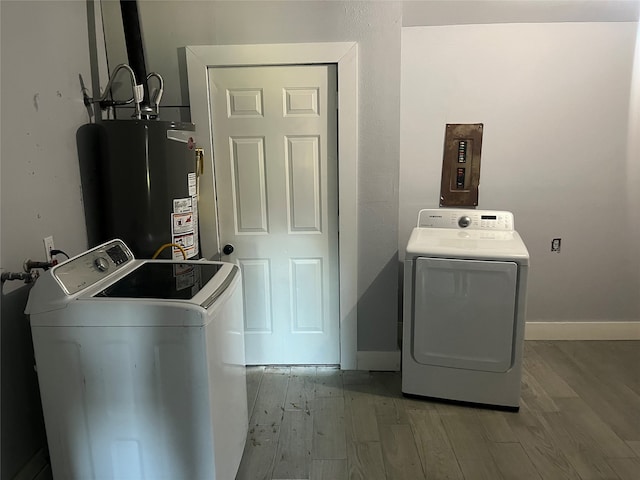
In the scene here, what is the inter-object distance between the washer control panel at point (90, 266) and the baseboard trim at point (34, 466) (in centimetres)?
79

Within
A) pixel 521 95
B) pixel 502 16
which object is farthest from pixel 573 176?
pixel 502 16

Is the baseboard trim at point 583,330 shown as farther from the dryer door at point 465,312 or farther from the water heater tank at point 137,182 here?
the water heater tank at point 137,182

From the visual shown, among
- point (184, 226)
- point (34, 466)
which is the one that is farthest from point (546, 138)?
point (34, 466)

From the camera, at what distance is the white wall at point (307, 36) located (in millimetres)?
2586

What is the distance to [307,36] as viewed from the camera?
2.62m

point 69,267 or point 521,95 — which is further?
point 521,95

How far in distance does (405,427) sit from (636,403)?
1283 millimetres

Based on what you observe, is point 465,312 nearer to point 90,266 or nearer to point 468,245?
point 468,245

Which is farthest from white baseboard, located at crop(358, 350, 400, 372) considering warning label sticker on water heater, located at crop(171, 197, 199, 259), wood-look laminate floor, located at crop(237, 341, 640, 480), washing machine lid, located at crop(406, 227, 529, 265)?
warning label sticker on water heater, located at crop(171, 197, 199, 259)

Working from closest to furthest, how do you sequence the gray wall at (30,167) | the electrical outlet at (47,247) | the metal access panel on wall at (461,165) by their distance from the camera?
1. the gray wall at (30,167)
2. the electrical outlet at (47,247)
3. the metal access panel on wall at (461,165)

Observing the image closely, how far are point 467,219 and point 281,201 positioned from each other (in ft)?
3.69

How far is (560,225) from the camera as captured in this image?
10.6 feet

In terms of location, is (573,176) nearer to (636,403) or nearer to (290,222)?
(636,403)

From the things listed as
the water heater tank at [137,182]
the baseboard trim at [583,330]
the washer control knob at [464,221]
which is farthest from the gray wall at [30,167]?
the baseboard trim at [583,330]
